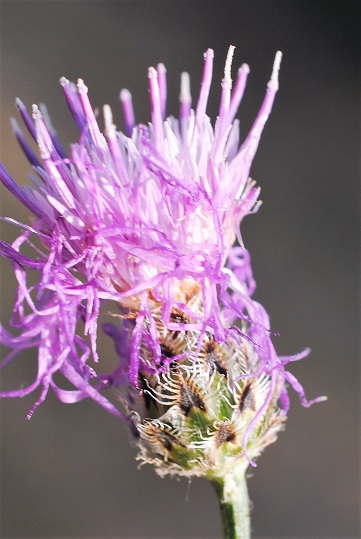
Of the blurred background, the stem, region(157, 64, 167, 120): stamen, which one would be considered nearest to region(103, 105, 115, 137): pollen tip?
region(157, 64, 167, 120): stamen

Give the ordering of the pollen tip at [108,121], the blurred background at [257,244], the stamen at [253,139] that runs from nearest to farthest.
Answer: the pollen tip at [108,121] < the stamen at [253,139] < the blurred background at [257,244]

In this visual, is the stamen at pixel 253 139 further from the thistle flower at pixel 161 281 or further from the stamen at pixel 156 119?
the stamen at pixel 156 119

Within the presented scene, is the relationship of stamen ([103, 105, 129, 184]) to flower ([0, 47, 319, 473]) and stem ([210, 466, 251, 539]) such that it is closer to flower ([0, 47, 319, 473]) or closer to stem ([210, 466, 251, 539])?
flower ([0, 47, 319, 473])

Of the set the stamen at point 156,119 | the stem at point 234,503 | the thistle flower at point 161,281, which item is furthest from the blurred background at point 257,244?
the stamen at point 156,119

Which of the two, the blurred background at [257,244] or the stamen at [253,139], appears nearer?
the stamen at [253,139]

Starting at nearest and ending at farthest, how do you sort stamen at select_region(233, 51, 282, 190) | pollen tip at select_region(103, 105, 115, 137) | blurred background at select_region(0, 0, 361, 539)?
pollen tip at select_region(103, 105, 115, 137), stamen at select_region(233, 51, 282, 190), blurred background at select_region(0, 0, 361, 539)

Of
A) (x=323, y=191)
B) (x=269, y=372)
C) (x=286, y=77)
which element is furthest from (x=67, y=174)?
(x=286, y=77)

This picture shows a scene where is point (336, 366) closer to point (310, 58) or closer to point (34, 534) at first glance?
point (34, 534)

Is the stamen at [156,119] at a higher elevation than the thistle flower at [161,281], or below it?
higher

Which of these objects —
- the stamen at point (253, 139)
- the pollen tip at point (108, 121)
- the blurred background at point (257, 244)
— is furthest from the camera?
the blurred background at point (257, 244)
